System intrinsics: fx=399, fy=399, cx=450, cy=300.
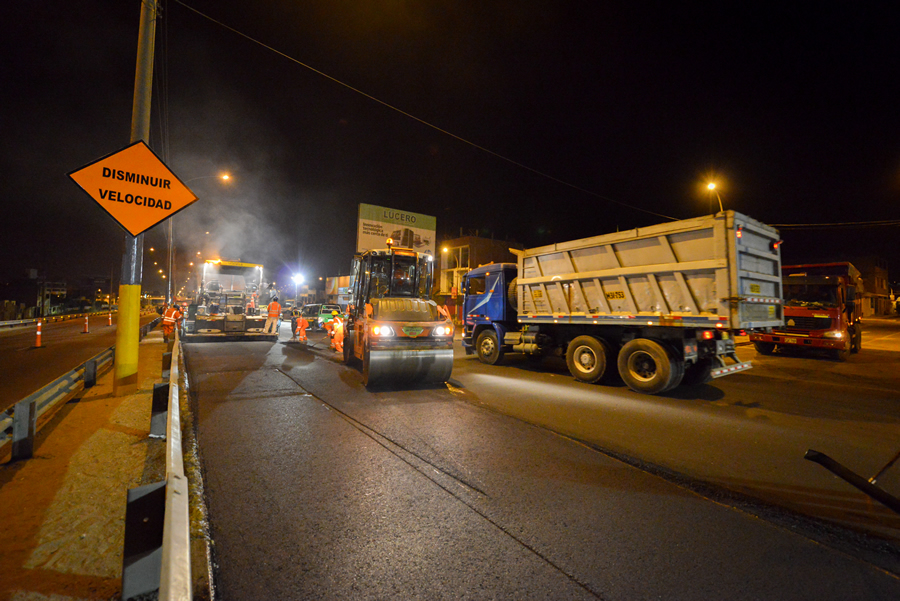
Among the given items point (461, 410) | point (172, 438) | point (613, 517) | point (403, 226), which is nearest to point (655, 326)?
point (461, 410)

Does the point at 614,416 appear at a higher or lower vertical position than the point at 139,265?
lower

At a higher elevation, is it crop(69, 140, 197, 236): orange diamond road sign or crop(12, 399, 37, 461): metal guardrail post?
crop(69, 140, 197, 236): orange diamond road sign

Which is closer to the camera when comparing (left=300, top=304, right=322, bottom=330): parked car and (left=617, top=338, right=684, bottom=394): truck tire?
(left=617, top=338, right=684, bottom=394): truck tire

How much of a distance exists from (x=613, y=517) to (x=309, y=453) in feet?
9.38

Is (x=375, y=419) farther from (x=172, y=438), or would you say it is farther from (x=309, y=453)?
(x=172, y=438)

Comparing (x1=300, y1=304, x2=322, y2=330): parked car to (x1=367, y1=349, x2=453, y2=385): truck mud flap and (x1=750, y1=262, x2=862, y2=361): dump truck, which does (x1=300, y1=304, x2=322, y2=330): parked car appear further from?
(x1=750, y1=262, x2=862, y2=361): dump truck

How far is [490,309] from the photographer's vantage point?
10.8 metres

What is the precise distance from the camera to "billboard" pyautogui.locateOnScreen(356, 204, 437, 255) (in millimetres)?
25797

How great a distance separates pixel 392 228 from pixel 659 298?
71.3 ft

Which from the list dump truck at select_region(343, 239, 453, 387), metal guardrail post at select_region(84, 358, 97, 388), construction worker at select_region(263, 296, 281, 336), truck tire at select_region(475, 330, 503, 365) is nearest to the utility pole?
metal guardrail post at select_region(84, 358, 97, 388)

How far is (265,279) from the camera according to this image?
17266mm

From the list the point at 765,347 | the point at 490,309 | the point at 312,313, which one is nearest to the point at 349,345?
the point at 490,309

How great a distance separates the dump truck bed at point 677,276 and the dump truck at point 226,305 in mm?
11307

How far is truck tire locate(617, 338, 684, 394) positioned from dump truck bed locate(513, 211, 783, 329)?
17.9 inches
